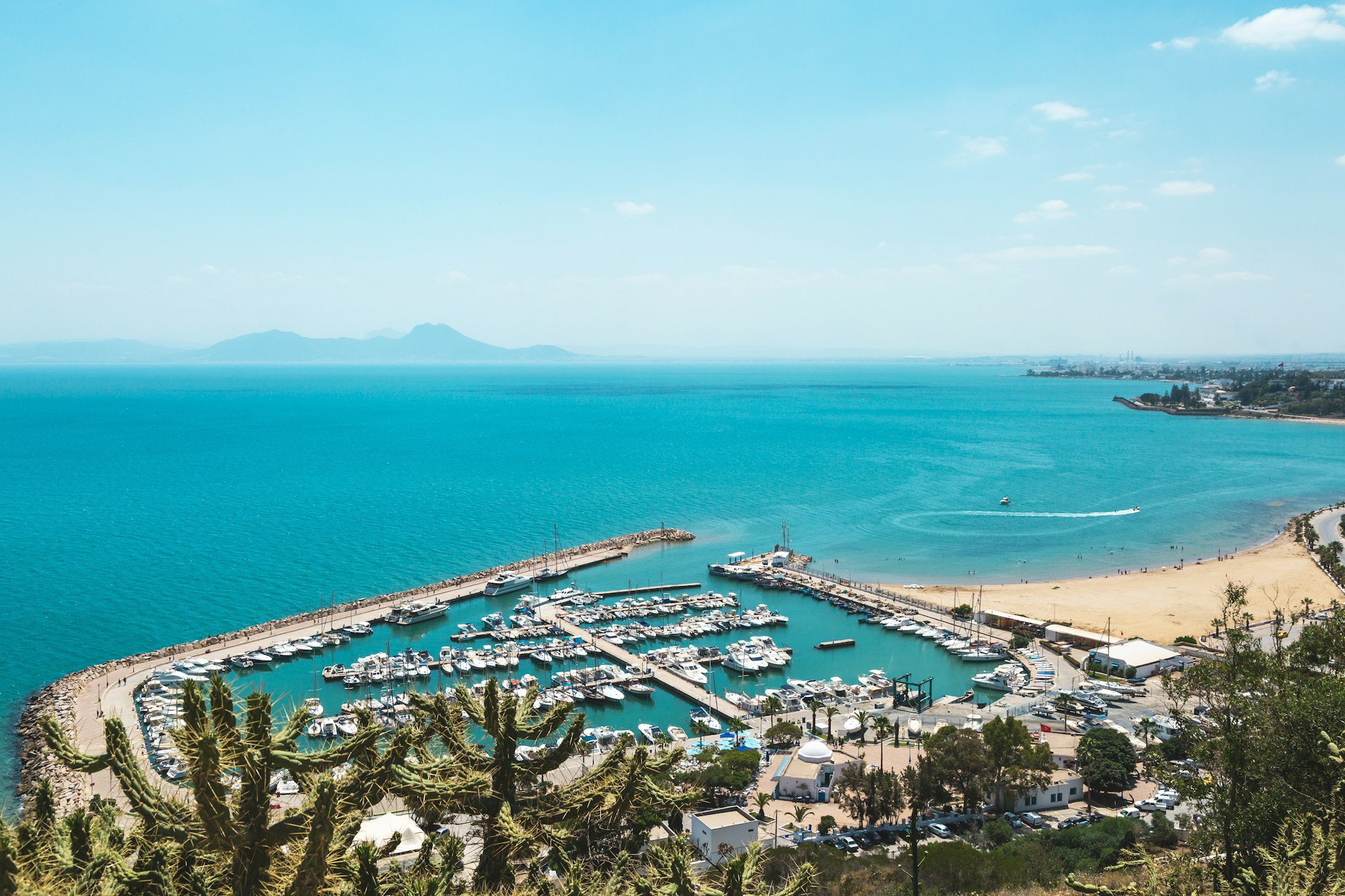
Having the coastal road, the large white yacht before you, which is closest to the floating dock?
the large white yacht

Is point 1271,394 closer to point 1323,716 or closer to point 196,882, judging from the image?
point 1323,716

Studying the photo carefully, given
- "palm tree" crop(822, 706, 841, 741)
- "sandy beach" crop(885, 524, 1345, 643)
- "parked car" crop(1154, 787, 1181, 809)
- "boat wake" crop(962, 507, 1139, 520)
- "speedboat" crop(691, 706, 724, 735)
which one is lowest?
"speedboat" crop(691, 706, 724, 735)

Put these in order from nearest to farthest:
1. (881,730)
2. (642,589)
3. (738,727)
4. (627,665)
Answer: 1. (881,730)
2. (738,727)
3. (627,665)
4. (642,589)

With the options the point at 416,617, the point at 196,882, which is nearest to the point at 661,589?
the point at 416,617

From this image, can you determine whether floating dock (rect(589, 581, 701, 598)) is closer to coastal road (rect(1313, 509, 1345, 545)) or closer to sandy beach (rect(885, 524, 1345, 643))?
sandy beach (rect(885, 524, 1345, 643))

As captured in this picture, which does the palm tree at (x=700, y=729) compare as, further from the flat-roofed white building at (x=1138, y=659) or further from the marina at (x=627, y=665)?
the flat-roofed white building at (x=1138, y=659)

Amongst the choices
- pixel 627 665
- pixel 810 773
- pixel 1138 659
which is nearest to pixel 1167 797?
pixel 810 773

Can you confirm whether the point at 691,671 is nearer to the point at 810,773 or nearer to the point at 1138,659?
the point at 810,773

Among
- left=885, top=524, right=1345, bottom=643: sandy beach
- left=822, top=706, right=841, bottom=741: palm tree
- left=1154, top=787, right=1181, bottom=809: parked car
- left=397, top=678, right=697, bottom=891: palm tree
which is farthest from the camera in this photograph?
left=885, top=524, right=1345, bottom=643: sandy beach
